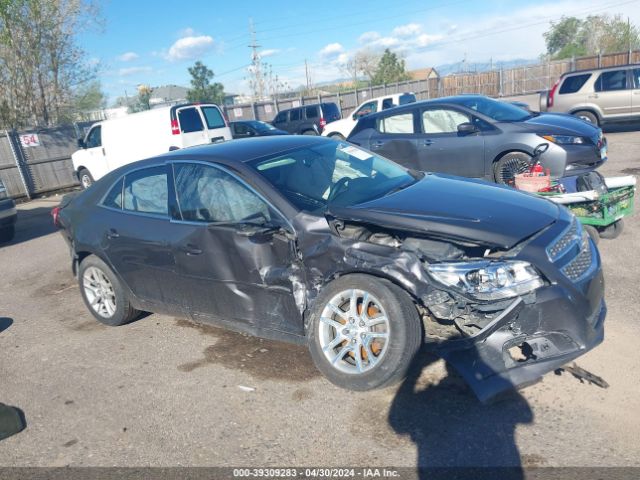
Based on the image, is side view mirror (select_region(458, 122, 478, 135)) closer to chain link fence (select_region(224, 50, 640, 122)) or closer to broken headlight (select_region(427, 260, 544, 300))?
broken headlight (select_region(427, 260, 544, 300))

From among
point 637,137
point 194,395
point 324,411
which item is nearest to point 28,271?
point 194,395

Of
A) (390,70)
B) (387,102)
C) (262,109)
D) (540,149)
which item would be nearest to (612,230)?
(540,149)

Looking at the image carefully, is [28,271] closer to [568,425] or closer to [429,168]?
[429,168]

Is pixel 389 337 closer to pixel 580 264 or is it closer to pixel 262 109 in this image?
pixel 580 264

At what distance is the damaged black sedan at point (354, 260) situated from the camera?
9.84 feet

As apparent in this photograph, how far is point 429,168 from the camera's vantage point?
8.64m

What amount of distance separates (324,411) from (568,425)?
1.40 metres

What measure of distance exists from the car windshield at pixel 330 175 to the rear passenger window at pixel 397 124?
4453mm

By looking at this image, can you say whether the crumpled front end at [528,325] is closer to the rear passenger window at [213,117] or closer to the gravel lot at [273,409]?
the gravel lot at [273,409]

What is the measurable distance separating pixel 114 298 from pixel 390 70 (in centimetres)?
5922

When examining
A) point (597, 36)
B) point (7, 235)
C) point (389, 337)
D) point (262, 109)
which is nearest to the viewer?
point (389, 337)

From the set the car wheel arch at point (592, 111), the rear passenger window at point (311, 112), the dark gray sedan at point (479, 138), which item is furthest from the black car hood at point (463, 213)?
the rear passenger window at point (311, 112)

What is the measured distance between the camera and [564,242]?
10.7 feet

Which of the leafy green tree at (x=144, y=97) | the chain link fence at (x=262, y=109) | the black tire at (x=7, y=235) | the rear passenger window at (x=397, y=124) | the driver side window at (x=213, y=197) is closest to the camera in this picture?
the driver side window at (x=213, y=197)
